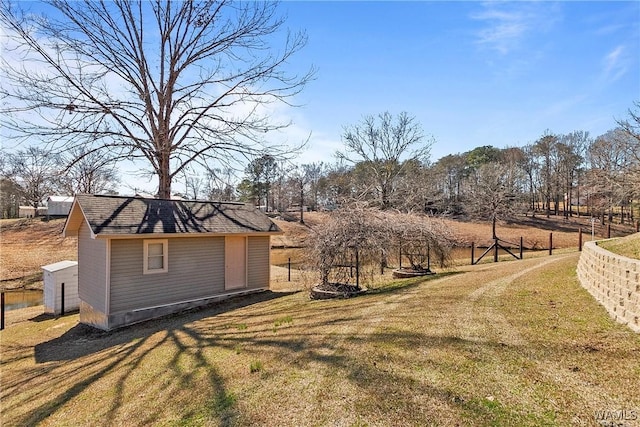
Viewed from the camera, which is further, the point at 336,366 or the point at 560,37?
the point at 560,37

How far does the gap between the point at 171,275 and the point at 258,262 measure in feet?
11.1

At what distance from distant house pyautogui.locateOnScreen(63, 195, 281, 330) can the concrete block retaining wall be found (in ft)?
31.9

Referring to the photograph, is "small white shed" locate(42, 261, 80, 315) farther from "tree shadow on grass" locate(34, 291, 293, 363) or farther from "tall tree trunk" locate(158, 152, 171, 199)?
"tall tree trunk" locate(158, 152, 171, 199)

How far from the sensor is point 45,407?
508 cm

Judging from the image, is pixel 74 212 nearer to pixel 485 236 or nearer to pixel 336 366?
pixel 336 366

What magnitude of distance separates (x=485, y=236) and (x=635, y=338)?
32220mm

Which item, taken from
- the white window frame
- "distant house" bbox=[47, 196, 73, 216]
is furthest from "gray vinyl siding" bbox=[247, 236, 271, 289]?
"distant house" bbox=[47, 196, 73, 216]

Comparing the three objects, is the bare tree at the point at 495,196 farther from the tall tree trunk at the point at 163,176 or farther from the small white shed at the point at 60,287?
the small white shed at the point at 60,287

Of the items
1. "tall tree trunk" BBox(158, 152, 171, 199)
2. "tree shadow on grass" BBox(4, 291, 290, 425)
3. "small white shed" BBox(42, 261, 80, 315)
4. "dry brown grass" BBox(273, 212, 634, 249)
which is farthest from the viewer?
"dry brown grass" BBox(273, 212, 634, 249)

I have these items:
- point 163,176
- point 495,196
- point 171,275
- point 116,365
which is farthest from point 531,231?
point 116,365

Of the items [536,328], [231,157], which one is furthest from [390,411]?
[231,157]

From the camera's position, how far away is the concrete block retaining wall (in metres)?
4.79

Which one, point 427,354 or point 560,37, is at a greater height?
point 560,37

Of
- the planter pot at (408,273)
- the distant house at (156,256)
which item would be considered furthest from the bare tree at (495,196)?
the distant house at (156,256)
